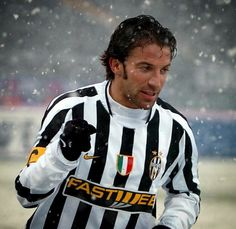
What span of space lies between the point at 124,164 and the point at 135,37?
1.47ft

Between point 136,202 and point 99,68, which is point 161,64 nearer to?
point 136,202

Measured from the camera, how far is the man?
6.55ft

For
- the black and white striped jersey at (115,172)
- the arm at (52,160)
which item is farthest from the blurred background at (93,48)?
the arm at (52,160)

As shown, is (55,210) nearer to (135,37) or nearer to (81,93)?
(81,93)

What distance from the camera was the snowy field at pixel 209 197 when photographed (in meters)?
4.36

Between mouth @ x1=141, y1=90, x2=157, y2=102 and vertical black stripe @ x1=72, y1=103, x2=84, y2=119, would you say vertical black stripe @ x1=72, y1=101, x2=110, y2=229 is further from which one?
mouth @ x1=141, y1=90, x2=157, y2=102

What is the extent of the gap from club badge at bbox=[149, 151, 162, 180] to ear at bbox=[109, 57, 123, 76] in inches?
12.2

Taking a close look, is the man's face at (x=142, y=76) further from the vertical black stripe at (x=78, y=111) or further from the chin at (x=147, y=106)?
the vertical black stripe at (x=78, y=111)

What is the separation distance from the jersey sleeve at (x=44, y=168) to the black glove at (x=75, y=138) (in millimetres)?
27

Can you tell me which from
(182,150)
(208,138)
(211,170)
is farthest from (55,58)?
(182,150)

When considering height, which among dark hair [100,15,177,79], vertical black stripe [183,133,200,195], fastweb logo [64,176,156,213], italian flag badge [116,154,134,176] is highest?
dark hair [100,15,177,79]

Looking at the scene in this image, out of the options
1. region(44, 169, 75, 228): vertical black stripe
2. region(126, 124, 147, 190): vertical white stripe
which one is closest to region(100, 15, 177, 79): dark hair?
region(126, 124, 147, 190): vertical white stripe

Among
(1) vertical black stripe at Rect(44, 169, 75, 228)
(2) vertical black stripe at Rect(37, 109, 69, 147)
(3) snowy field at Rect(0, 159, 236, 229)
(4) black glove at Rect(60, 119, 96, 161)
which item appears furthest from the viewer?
(3) snowy field at Rect(0, 159, 236, 229)

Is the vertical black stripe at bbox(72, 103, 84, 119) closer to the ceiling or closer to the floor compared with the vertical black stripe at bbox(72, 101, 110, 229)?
closer to the ceiling
